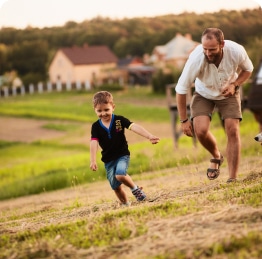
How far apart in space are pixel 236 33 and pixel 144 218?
23480 mm

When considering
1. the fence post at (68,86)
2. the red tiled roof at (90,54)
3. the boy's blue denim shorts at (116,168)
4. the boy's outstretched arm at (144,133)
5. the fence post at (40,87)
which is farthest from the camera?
the red tiled roof at (90,54)

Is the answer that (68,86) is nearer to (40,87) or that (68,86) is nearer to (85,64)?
(40,87)

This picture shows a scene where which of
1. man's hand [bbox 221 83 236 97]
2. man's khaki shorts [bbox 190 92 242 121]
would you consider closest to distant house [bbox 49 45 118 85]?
man's khaki shorts [bbox 190 92 242 121]

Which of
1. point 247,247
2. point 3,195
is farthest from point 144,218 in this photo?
point 3,195

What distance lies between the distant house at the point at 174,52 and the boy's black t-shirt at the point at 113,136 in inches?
1076

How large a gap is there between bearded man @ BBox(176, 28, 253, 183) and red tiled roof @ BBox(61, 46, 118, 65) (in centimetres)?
3313

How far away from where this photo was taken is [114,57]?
4109 cm

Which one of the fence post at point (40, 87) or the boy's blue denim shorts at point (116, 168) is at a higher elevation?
the boy's blue denim shorts at point (116, 168)

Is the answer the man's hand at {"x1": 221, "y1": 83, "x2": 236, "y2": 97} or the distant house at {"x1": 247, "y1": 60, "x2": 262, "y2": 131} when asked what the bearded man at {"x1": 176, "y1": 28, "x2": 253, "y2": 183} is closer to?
the man's hand at {"x1": 221, "y1": 83, "x2": 236, "y2": 97}

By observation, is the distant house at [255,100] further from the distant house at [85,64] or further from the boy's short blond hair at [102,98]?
the distant house at [85,64]

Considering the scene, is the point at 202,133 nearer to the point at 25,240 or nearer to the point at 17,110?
the point at 25,240

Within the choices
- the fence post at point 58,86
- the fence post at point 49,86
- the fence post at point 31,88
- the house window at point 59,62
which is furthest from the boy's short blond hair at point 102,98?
the house window at point 59,62

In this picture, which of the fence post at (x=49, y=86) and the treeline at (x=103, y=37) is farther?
the fence post at (x=49, y=86)

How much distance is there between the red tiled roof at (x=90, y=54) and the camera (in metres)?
40.9
